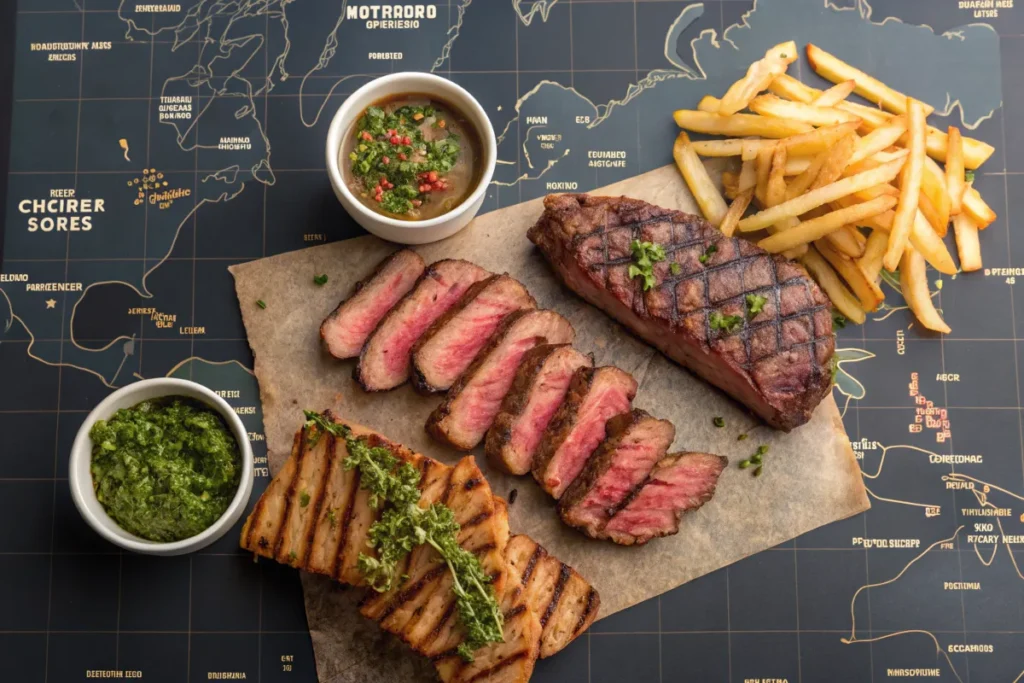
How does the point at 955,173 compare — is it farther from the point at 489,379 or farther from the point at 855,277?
the point at 489,379

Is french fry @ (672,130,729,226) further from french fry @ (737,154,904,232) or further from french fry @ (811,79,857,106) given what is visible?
french fry @ (811,79,857,106)

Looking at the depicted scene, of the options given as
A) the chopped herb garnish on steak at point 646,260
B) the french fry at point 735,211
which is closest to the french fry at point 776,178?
the french fry at point 735,211

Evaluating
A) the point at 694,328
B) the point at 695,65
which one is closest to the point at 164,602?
the point at 694,328

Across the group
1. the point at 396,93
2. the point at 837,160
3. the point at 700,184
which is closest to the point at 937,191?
the point at 837,160

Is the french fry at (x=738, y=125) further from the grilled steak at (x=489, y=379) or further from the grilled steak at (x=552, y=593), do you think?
the grilled steak at (x=552, y=593)

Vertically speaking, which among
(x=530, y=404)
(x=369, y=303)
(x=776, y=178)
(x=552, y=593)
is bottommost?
(x=552, y=593)

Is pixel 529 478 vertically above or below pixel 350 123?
below
